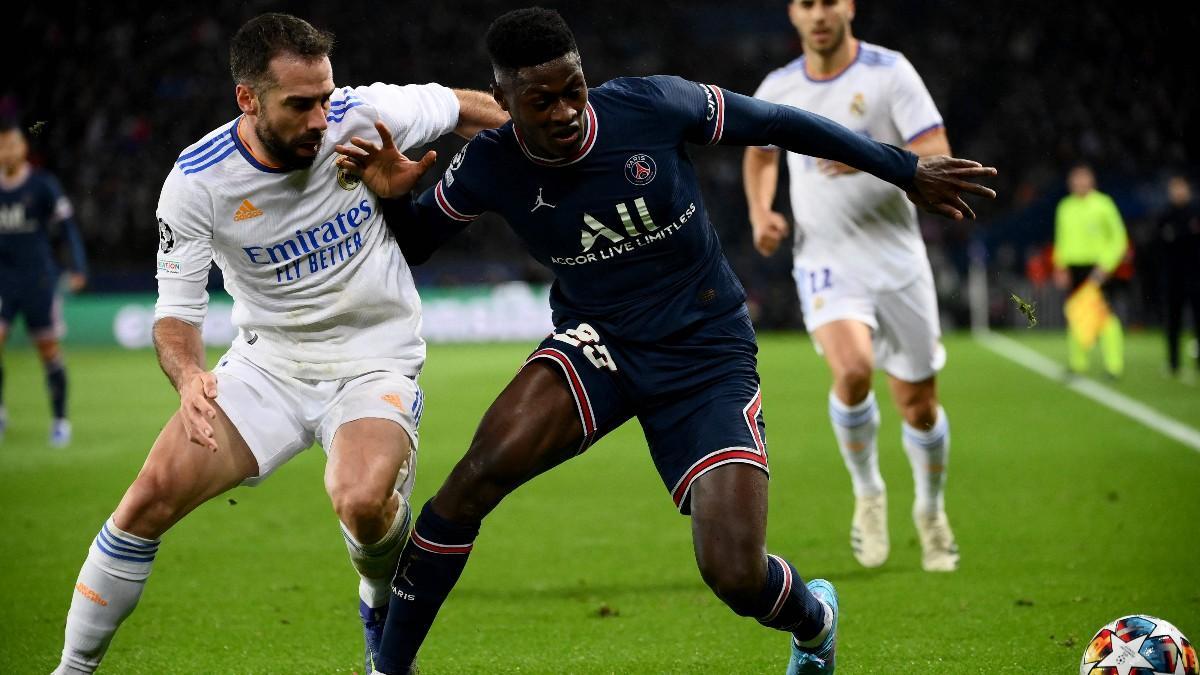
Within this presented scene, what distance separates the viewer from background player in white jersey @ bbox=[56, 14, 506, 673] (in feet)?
14.2

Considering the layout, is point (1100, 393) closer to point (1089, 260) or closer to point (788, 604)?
point (1089, 260)

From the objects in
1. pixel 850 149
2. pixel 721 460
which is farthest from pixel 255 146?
pixel 850 149

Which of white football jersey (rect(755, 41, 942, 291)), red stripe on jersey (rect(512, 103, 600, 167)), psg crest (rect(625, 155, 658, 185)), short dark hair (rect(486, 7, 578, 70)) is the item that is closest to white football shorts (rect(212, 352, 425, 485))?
red stripe on jersey (rect(512, 103, 600, 167))

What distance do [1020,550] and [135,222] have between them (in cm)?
1965

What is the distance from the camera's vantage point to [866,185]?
6.66 metres

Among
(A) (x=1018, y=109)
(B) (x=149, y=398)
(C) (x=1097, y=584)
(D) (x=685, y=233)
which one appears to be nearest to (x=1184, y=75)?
(A) (x=1018, y=109)

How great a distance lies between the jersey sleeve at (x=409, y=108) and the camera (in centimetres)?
484

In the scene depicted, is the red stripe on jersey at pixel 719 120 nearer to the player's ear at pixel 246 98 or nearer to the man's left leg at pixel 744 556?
the man's left leg at pixel 744 556

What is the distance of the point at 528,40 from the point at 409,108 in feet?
3.07

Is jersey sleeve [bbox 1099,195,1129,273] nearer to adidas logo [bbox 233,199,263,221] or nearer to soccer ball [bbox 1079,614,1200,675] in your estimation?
soccer ball [bbox 1079,614,1200,675]

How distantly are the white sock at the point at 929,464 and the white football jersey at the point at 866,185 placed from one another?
0.73 meters

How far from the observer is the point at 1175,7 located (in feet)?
74.0

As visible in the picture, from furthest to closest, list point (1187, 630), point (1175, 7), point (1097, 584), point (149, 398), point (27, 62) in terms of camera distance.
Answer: point (1175, 7) → point (27, 62) → point (149, 398) → point (1097, 584) → point (1187, 630)

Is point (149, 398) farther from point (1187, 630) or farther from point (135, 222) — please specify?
point (1187, 630)
